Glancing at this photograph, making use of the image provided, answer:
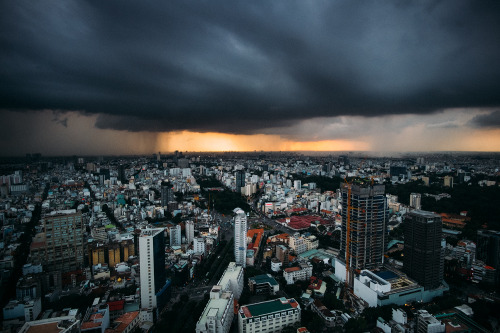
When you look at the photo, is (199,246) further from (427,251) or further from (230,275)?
(427,251)

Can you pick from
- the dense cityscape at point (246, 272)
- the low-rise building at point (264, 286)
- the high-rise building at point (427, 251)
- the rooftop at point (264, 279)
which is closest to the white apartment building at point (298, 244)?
the dense cityscape at point (246, 272)

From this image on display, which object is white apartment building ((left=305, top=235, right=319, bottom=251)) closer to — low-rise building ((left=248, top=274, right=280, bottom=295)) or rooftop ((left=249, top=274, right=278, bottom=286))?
rooftop ((left=249, top=274, right=278, bottom=286))

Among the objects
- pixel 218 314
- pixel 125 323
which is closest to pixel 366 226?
pixel 218 314

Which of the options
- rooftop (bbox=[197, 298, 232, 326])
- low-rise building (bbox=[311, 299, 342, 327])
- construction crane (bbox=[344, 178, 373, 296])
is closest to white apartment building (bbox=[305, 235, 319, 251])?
construction crane (bbox=[344, 178, 373, 296])

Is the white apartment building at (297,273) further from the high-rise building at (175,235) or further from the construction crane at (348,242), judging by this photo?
the high-rise building at (175,235)

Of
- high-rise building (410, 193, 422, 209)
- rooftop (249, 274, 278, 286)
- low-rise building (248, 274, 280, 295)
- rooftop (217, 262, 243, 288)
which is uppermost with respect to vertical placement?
high-rise building (410, 193, 422, 209)

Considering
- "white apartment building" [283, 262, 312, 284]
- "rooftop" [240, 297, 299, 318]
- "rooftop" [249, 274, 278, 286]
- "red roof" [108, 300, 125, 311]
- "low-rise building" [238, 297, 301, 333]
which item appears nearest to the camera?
"low-rise building" [238, 297, 301, 333]
